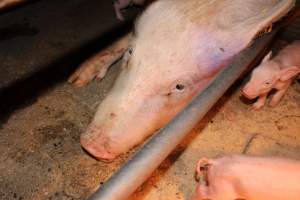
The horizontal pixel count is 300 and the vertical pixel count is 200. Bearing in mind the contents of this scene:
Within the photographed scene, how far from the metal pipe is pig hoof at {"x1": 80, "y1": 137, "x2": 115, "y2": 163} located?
3.69 feet

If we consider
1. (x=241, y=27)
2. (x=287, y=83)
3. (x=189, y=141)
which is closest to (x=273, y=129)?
(x=287, y=83)

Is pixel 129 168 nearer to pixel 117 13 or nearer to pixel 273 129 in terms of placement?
pixel 273 129

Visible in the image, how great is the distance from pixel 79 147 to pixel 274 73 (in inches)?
67.4

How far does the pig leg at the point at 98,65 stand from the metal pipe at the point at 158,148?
6.42 feet

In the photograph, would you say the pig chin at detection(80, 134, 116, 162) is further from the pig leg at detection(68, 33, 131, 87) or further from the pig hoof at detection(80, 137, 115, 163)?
the pig leg at detection(68, 33, 131, 87)

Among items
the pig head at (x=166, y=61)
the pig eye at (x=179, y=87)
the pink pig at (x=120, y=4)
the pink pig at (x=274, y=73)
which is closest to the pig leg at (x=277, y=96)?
the pink pig at (x=274, y=73)

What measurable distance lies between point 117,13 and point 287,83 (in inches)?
88.4

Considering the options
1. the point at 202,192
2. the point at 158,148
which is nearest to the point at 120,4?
the point at 202,192

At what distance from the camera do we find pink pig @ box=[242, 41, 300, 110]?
3.15 metres

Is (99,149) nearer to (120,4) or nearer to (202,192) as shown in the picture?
(202,192)

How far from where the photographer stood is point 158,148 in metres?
1.38

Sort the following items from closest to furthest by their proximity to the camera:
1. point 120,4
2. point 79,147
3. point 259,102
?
point 79,147 → point 259,102 → point 120,4

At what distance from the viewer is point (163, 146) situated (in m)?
1.40

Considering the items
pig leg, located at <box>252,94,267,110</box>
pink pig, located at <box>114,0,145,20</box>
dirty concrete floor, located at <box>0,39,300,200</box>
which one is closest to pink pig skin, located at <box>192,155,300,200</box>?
dirty concrete floor, located at <box>0,39,300,200</box>
